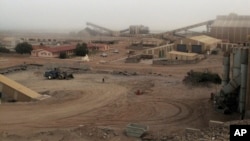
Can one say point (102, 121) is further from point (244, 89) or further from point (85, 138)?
point (244, 89)

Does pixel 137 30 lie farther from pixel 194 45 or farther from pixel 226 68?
pixel 226 68

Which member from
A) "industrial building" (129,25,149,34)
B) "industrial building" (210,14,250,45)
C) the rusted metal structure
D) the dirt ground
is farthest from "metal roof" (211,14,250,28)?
the rusted metal structure

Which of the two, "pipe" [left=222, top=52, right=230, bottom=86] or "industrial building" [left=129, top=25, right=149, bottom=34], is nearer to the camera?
"pipe" [left=222, top=52, right=230, bottom=86]

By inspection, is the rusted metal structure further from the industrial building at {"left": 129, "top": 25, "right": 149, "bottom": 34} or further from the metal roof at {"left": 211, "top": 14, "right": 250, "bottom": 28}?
the industrial building at {"left": 129, "top": 25, "right": 149, "bottom": 34}

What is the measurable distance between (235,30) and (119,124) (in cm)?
4886

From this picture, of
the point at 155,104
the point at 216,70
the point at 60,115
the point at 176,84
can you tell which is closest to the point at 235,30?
the point at 216,70

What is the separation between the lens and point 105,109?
1867 centimetres

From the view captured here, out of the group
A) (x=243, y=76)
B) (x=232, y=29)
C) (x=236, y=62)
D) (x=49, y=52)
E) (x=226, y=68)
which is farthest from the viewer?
(x=232, y=29)

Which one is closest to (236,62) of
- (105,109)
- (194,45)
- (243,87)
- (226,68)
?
(243,87)

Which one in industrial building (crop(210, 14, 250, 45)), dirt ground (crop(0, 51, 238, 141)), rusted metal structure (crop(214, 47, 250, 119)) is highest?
industrial building (crop(210, 14, 250, 45))

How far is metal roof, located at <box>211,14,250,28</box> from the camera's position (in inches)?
2422

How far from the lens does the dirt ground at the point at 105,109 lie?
14.4 m

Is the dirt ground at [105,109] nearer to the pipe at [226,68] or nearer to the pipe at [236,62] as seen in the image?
the pipe at [226,68]

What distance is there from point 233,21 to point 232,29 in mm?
3856
